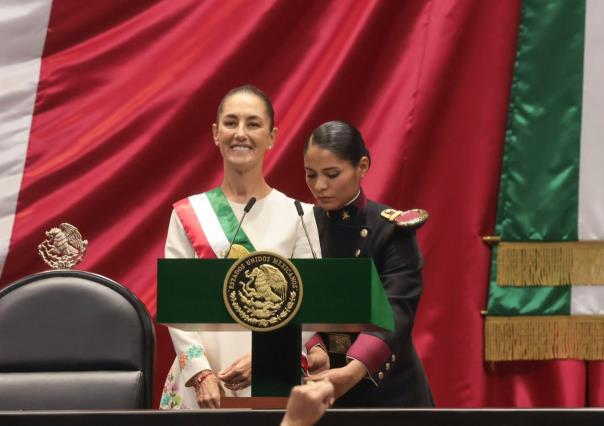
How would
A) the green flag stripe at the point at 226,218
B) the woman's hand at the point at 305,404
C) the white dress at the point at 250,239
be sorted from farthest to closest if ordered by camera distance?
1. the green flag stripe at the point at 226,218
2. the white dress at the point at 250,239
3. the woman's hand at the point at 305,404

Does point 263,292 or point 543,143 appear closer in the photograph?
point 263,292

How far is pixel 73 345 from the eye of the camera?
6.42 ft

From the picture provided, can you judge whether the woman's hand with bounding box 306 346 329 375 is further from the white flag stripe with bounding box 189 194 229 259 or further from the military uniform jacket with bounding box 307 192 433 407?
the white flag stripe with bounding box 189 194 229 259

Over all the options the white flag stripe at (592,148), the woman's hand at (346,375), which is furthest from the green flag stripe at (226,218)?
the white flag stripe at (592,148)

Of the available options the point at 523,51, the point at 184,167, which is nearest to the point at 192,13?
the point at 184,167

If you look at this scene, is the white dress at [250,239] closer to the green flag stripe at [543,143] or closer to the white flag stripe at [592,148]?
the green flag stripe at [543,143]

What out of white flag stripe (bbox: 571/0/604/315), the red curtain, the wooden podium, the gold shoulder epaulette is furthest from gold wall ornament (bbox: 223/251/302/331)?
white flag stripe (bbox: 571/0/604/315)

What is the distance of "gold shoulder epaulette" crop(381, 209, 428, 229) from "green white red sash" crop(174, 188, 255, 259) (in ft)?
1.00

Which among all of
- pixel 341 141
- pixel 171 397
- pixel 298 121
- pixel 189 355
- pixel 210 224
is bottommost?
pixel 171 397

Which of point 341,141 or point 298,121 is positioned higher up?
point 298,121

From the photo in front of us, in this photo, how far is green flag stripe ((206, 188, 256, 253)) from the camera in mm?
2242

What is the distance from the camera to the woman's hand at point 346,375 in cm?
189

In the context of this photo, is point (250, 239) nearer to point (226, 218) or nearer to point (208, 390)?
point (226, 218)

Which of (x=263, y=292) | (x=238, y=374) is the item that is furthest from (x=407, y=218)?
(x=263, y=292)
